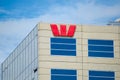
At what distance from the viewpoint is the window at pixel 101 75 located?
331 feet

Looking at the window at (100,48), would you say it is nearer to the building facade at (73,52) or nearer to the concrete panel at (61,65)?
the building facade at (73,52)

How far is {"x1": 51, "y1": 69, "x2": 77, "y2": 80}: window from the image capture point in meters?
98.9

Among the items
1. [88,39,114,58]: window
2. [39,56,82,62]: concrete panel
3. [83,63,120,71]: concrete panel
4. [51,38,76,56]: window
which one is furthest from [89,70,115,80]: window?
[51,38,76,56]: window

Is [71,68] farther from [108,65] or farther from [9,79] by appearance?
[9,79]

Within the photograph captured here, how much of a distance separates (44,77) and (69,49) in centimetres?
667

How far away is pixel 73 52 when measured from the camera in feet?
330

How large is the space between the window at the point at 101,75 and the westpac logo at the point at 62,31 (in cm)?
745

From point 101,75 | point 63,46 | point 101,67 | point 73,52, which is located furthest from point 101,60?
point 63,46

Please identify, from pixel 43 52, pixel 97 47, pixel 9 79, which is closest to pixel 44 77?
pixel 43 52

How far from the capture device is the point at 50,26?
100375 millimetres

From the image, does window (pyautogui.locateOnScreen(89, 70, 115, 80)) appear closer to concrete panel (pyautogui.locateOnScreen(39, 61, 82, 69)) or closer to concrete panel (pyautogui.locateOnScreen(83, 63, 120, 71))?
concrete panel (pyautogui.locateOnScreen(83, 63, 120, 71))

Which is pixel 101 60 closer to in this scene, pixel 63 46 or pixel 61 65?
pixel 63 46

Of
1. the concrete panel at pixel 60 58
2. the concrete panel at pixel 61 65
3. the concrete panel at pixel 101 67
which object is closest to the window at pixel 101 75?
the concrete panel at pixel 101 67

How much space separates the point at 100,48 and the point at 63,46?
6.65 m
